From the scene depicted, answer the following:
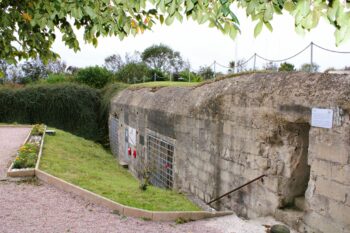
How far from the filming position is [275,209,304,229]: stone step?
6074 mm

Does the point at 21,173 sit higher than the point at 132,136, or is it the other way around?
the point at 132,136

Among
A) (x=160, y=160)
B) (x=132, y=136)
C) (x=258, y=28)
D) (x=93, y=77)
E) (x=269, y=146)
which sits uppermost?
(x=93, y=77)

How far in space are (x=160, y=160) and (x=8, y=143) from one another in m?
7.10

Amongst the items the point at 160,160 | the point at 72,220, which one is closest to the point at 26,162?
the point at 160,160

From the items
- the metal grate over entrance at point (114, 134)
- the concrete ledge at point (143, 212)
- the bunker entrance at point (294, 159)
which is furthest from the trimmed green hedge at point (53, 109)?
the bunker entrance at point (294, 159)

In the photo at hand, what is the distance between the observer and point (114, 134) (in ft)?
69.6

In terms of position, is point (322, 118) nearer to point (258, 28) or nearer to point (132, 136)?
point (258, 28)

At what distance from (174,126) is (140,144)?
4.25 m

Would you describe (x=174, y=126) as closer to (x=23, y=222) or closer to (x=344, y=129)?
(x=23, y=222)

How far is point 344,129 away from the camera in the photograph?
518 cm

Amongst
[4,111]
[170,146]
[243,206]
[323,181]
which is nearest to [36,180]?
[170,146]

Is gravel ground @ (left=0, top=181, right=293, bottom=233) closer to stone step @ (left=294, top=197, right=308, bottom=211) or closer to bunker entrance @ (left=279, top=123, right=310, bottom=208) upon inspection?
stone step @ (left=294, top=197, right=308, bottom=211)

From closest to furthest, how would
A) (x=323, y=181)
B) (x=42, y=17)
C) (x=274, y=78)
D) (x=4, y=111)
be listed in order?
(x=42, y=17), (x=323, y=181), (x=274, y=78), (x=4, y=111)

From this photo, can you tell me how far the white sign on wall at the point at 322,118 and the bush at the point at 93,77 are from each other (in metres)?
24.5
